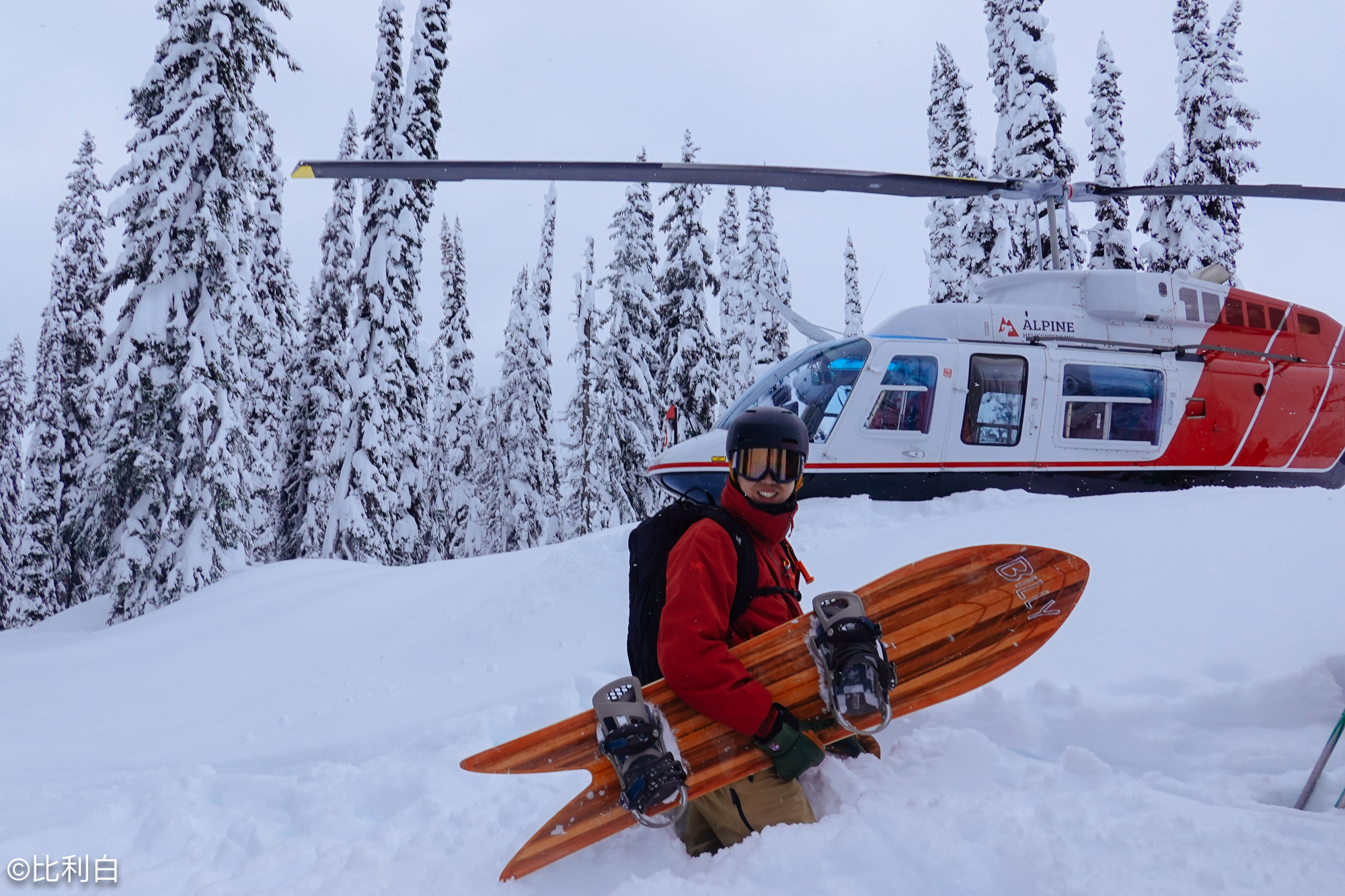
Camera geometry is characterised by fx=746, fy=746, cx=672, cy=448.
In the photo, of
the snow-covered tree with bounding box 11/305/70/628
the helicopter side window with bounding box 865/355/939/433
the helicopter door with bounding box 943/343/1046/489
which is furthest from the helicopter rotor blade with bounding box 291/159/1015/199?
the snow-covered tree with bounding box 11/305/70/628

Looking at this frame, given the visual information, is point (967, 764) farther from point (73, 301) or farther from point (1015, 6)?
point (73, 301)

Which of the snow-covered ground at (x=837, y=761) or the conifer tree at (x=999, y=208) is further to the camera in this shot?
the conifer tree at (x=999, y=208)

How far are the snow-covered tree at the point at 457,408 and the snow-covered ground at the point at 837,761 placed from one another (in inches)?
915

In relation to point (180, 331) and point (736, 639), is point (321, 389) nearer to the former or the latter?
point (180, 331)

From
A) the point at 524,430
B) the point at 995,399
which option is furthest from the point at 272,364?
the point at 995,399

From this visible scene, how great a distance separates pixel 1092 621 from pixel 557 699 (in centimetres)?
346

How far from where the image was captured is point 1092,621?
15.3ft

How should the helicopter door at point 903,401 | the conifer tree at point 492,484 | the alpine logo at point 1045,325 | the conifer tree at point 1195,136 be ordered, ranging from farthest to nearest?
the conifer tree at point 492,484 < the conifer tree at point 1195,136 < the alpine logo at point 1045,325 < the helicopter door at point 903,401

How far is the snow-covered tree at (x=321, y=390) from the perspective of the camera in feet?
73.5

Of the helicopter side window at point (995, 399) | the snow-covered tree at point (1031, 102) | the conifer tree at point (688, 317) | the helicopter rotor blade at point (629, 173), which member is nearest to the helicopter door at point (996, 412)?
the helicopter side window at point (995, 399)

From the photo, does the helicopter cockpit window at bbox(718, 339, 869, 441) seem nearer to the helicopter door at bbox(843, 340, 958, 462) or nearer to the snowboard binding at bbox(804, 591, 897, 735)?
the helicopter door at bbox(843, 340, 958, 462)

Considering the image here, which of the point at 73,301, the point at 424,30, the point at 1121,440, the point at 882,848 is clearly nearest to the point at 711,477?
the point at 1121,440

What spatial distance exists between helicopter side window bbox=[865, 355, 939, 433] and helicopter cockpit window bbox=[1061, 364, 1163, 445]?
165 cm

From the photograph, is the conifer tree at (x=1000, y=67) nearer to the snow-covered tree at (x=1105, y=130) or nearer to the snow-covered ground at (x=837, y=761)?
the snow-covered tree at (x=1105, y=130)
